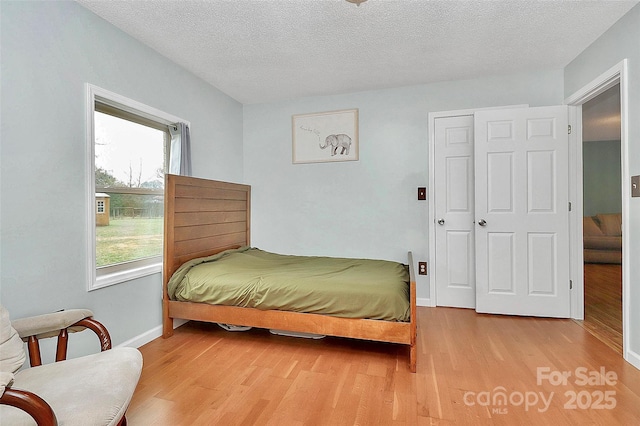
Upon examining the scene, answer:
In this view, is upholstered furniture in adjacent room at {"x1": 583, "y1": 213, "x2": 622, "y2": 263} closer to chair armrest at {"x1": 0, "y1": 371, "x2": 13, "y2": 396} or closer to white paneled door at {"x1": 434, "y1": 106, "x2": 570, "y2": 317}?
white paneled door at {"x1": 434, "y1": 106, "x2": 570, "y2": 317}

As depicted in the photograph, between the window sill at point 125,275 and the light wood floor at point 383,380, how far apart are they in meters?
0.59

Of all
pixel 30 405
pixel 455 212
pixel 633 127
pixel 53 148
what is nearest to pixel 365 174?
pixel 455 212

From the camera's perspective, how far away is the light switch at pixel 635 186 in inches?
83.6

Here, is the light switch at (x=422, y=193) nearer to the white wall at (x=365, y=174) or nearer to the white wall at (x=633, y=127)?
the white wall at (x=365, y=174)

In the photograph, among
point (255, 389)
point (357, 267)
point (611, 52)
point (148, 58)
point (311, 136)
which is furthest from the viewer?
point (311, 136)

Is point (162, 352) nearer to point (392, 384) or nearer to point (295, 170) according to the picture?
point (392, 384)

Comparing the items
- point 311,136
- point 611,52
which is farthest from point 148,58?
point 611,52

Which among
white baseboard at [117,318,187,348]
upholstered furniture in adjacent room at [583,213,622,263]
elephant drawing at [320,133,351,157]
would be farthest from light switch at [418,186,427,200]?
upholstered furniture in adjacent room at [583,213,622,263]

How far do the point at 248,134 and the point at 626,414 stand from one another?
4.17m

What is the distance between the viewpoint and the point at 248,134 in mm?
4184

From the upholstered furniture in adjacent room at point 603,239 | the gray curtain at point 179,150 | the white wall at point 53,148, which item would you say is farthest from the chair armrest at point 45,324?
the upholstered furniture in adjacent room at point 603,239

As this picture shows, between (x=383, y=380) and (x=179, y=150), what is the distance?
258 cm

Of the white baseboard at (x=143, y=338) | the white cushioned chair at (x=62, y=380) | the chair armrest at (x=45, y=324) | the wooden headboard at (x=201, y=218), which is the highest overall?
the wooden headboard at (x=201, y=218)

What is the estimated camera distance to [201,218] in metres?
3.14
